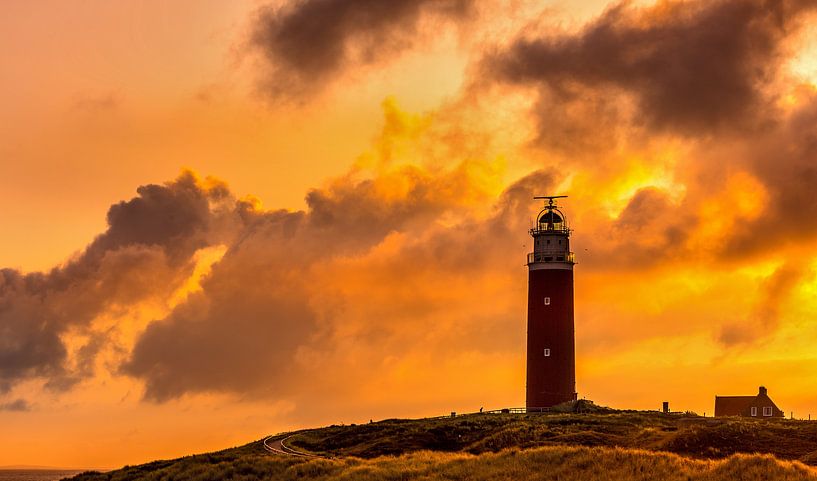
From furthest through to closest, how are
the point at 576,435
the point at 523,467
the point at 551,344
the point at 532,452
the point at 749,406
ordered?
the point at 749,406
the point at 551,344
the point at 576,435
the point at 532,452
the point at 523,467

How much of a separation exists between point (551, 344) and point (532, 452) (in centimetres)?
3280

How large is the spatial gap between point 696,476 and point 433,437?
30.0 m

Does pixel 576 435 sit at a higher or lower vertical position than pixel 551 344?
lower

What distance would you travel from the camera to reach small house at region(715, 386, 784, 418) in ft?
325

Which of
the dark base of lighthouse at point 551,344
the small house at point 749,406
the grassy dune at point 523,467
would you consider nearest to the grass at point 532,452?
the grassy dune at point 523,467

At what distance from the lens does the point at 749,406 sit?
100 meters

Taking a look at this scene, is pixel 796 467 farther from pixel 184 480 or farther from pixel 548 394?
pixel 548 394

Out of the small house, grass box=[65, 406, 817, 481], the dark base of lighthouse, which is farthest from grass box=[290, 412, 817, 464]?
the small house

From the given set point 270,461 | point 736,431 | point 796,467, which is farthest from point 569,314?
point 796,467

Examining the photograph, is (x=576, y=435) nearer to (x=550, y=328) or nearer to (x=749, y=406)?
(x=550, y=328)

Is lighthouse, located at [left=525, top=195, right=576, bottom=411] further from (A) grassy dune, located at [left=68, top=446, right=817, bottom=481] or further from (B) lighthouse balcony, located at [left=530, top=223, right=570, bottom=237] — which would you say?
(A) grassy dune, located at [left=68, top=446, right=817, bottom=481]

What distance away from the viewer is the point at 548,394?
85.2 meters

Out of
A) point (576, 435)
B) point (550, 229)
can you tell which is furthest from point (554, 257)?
point (576, 435)

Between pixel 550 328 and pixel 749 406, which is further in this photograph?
pixel 749 406
